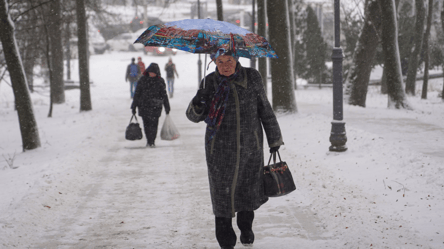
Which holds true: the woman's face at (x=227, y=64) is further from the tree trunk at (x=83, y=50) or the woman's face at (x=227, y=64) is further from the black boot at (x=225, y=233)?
the tree trunk at (x=83, y=50)

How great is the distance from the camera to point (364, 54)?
16.5 metres

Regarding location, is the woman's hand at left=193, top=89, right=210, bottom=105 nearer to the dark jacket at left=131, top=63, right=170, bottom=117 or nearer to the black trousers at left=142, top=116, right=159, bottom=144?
the dark jacket at left=131, top=63, right=170, bottom=117

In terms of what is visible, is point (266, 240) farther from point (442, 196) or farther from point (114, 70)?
point (114, 70)

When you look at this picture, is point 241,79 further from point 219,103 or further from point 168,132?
point 168,132

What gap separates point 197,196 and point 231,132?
2468mm

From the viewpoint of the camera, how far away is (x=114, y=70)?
48.6 m

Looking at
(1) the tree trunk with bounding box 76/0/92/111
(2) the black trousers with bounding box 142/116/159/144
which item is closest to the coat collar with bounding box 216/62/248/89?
(2) the black trousers with bounding box 142/116/159/144

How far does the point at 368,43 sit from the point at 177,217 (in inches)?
513

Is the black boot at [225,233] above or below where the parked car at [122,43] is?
below

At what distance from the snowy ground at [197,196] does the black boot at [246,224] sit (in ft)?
0.34

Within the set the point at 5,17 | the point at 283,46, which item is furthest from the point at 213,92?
the point at 283,46

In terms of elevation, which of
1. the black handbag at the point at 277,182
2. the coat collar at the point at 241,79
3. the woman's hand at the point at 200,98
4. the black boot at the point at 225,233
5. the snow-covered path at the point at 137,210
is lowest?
the snow-covered path at the point at 137,210

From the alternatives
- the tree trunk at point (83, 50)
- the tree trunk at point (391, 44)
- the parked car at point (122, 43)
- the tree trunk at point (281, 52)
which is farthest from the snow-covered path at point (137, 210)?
the parked car at point (122, 43)

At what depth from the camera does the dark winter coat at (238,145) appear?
4.08m
